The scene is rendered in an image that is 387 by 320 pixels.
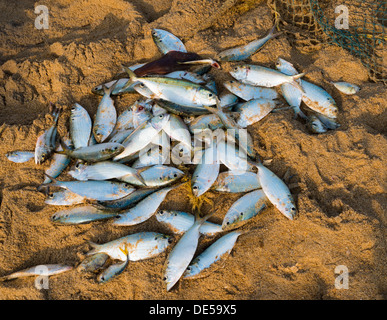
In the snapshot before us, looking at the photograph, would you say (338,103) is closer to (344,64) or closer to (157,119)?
(344,64)

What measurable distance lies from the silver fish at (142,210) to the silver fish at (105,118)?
2.69 feet

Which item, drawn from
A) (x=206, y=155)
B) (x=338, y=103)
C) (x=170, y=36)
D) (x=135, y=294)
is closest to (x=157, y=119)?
(x=206, y=155)

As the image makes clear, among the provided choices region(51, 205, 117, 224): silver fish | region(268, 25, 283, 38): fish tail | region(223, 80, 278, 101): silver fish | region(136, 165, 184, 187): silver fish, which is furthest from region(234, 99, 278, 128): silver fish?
region(51, 205, 117, 224): silver fish

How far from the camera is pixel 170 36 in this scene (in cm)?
385

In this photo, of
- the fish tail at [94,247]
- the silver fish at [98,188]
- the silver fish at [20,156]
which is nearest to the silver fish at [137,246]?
the fish tail at [94,247]

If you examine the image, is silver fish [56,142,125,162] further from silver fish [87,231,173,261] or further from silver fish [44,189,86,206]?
silver fish [87,231,173,261]

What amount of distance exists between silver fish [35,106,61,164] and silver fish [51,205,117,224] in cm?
63

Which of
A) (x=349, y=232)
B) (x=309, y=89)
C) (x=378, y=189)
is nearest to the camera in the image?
(x=349, y=232)

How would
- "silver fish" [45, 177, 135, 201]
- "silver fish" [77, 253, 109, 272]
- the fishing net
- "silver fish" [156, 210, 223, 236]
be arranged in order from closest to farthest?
"silver fish" [77, 253, 109, 272]
"silver fish" [156, 210, 223, 236]
"silver fish" [45, 177, 135, 201]
the fishing net

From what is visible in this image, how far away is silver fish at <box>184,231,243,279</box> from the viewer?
2.81m

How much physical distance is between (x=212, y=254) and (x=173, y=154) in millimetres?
999

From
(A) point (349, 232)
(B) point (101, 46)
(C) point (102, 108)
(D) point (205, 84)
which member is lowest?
(A) point (349, 232)

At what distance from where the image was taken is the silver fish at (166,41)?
12.5ft

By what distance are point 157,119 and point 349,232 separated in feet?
6.34
